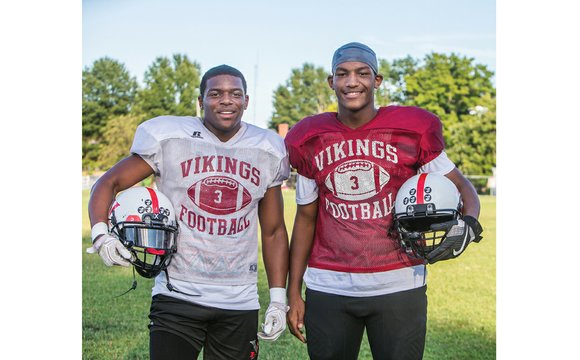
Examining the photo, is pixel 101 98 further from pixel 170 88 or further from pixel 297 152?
pixel 297 152

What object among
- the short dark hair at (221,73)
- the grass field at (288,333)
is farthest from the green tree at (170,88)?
the short dark hair at (221,73)

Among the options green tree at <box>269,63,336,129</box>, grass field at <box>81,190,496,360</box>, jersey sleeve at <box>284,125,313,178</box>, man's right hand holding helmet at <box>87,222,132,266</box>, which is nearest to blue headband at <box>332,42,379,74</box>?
jersey sleeve at <box>284,125,313,178</box>

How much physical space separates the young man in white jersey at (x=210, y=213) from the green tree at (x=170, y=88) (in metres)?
54.8

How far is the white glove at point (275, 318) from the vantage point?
12.6 feet

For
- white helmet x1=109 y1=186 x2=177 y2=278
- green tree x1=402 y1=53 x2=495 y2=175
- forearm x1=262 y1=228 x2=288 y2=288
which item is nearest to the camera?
white helmet x1=109 y1=186 x2=177 y2=278

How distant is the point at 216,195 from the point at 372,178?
75 cm

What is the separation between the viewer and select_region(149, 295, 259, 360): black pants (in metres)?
3.72

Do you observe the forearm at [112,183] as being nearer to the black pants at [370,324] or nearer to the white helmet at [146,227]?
the white helmet at [146,227]

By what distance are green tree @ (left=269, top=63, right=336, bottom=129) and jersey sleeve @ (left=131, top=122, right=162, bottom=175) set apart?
232 ft

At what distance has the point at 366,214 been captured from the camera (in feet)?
12.3

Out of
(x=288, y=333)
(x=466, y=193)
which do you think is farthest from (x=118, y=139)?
(x=466, y=193)

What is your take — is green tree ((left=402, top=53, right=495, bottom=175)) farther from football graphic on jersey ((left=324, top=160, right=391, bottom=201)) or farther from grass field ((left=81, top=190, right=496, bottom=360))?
football graphic on jersey ((left=324, top=160, right=391, bottom=201))
